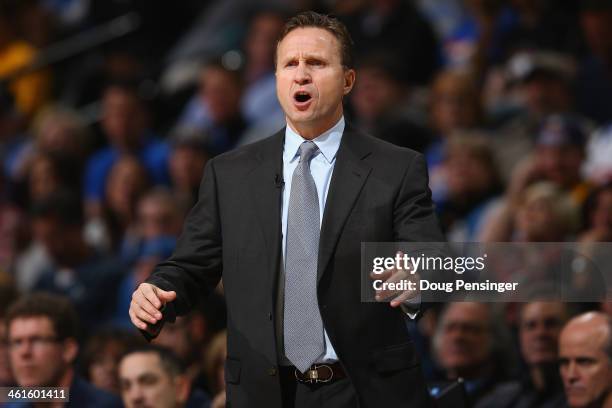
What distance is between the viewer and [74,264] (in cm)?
698

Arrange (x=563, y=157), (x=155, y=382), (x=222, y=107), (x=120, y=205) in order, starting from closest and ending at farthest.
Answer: (x=155, y=382), (x=563, y=157), (x=120, y=205), (x=222, y=107)

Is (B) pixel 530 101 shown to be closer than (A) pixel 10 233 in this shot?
Yes

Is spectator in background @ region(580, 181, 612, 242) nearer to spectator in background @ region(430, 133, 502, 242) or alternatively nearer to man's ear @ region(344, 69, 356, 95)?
spectator in background @ region(430, 133, 502, 242)

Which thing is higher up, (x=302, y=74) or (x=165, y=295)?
(x=302, y=74)

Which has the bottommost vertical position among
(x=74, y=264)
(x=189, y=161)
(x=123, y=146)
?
(x=74, y=264)

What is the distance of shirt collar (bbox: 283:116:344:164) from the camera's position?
307 cm

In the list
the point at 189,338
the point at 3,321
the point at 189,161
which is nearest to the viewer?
the point at 189,338

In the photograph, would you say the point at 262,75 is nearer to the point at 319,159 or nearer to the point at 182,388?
the point at 182,388

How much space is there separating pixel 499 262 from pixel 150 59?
6178mm

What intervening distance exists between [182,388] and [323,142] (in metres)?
1.53

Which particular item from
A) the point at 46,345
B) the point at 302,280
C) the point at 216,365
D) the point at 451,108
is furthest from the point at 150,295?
the point at 451,108

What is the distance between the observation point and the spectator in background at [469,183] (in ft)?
20.6

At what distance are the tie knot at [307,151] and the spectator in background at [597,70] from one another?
12.9ft

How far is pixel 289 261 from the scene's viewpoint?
2.95 metres
